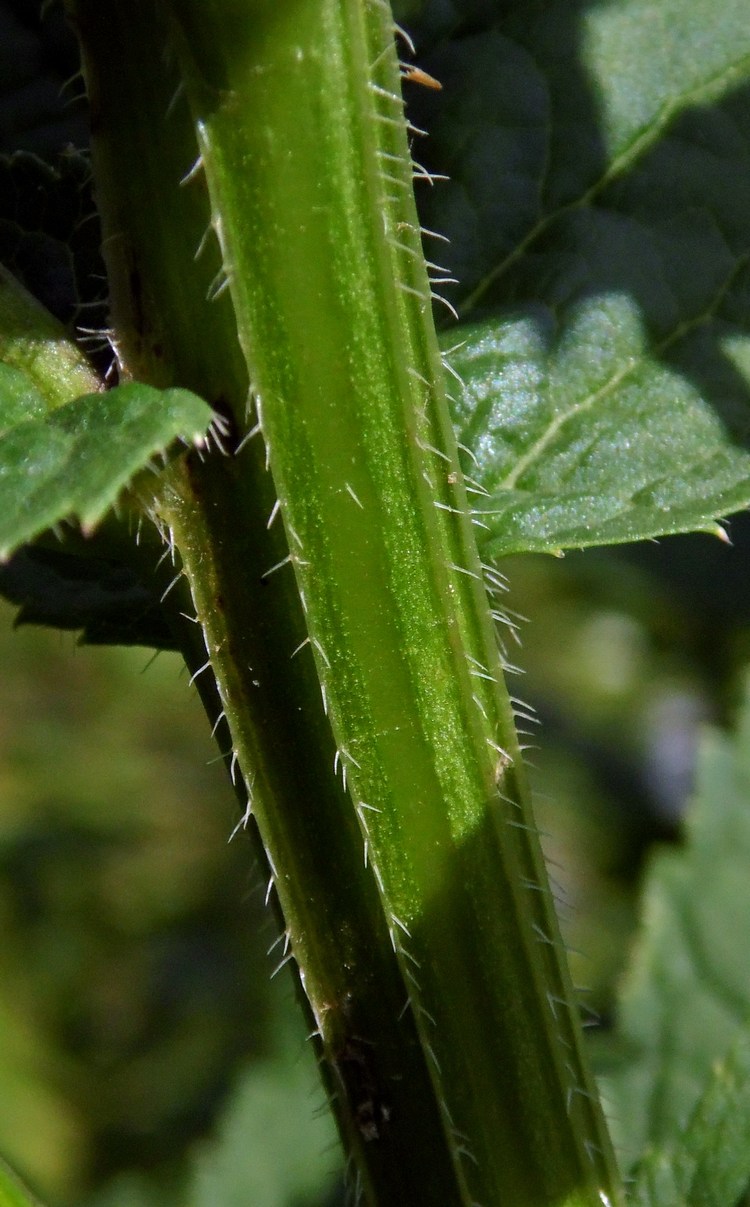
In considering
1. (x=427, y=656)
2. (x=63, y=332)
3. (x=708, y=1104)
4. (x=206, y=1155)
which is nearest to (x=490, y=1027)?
(x=427, y=656)

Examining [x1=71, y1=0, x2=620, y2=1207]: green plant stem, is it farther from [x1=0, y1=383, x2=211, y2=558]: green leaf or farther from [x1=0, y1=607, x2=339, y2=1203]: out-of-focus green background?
[x1=0, y1=607, x2=339, y2=1203]: out-of-focus green background

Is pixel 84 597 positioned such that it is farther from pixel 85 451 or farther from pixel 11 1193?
pixel 11 1193

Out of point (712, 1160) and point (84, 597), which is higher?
point (84, 597)

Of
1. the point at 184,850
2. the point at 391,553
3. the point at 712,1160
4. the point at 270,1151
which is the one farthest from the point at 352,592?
the point at 184,850

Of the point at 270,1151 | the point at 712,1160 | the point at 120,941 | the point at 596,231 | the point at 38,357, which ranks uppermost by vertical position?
the point at 38,357

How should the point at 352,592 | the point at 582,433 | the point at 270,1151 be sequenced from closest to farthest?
the point at 352,592, the point at 582,433, the point at 270,1151

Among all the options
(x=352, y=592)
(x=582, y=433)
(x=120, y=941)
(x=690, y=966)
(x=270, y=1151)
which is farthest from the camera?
(x=120, y=941)

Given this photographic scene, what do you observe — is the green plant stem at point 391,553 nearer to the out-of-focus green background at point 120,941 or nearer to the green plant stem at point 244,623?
the green plant stem at point 244,623
